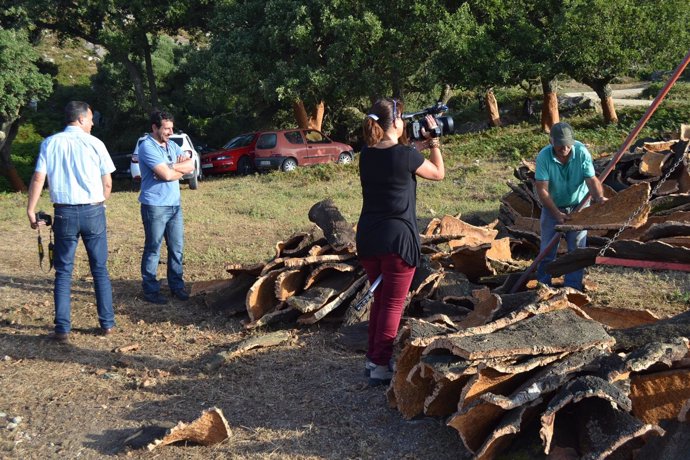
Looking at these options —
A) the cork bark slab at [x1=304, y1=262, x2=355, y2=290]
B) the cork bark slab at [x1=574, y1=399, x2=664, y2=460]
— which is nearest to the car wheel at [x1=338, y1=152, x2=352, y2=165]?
the cork bark slab at [x1=304, y1=262, x2=355, y2=290]

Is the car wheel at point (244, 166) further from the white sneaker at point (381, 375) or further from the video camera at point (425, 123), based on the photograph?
the white sneaker at point (381, 375)

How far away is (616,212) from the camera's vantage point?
5.07 metres

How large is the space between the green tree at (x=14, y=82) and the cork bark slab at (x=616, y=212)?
19.5m

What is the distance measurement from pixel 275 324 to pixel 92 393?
1.68 meters

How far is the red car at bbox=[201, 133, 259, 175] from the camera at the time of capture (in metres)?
19.8

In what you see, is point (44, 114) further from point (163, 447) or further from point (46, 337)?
point (163, 447)

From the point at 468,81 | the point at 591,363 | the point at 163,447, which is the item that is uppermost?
the point at 468,81

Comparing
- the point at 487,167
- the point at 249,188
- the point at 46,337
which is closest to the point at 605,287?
the point at 46,337

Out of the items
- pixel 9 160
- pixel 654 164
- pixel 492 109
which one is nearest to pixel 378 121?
pixel 654 164

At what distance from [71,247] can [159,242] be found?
3.72 feet

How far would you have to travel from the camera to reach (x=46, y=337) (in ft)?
18.9

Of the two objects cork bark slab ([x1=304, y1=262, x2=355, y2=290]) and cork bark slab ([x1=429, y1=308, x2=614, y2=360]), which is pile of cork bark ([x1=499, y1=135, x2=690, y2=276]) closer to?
cork bark slab ([x1=429, y1=308, x2=614, y2=360])

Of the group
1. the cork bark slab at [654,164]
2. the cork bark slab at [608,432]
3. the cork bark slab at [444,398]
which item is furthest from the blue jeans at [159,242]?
the cork bark slab at [654,164]

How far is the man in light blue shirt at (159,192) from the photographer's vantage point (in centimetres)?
632
